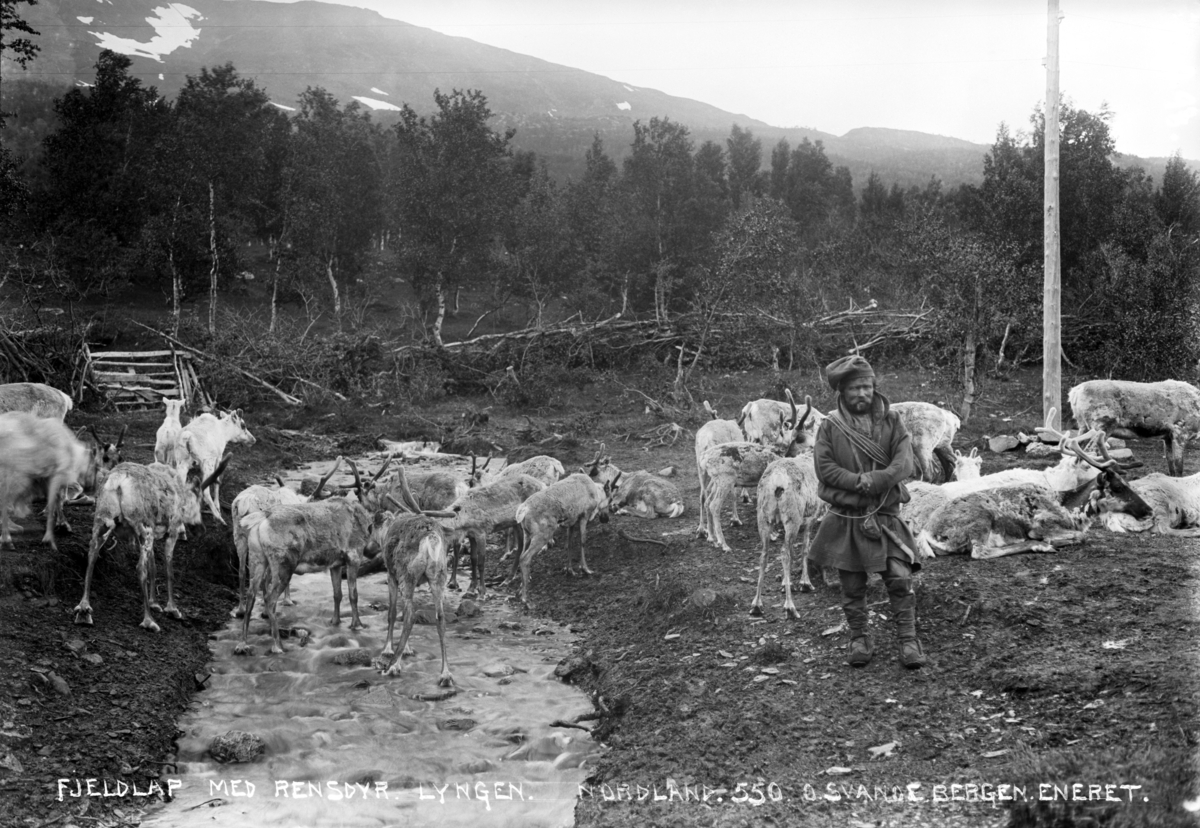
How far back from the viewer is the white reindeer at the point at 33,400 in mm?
13898

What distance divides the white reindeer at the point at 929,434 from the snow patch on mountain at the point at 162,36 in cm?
4565

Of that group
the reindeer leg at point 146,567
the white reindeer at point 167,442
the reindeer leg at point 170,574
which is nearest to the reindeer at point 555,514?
the reindeer leg at point 170,574

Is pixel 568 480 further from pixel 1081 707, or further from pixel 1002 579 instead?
pixel 1081 707

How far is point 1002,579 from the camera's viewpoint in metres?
8.55

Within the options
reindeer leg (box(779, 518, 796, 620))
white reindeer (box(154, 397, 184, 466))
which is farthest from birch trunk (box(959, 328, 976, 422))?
white reindeer (box(154, 397, 184, 466))

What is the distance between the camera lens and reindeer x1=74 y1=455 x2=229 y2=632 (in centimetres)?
896

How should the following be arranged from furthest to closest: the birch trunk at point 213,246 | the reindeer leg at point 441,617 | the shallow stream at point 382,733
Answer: the birch trunk at point 213,246 → the reindeer leg at point 441,617 → the shallow stream at point 382,733

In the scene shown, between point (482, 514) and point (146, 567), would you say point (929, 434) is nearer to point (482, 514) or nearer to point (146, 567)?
point (482, 514)

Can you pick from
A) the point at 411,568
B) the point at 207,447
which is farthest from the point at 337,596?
the point at 207,447

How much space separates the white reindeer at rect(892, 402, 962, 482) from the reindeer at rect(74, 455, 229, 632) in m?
10.2

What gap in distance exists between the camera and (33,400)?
14.2m

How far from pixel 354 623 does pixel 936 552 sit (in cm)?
660

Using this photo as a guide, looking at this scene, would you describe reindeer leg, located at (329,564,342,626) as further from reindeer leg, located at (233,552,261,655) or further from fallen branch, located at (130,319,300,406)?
fallen branch, located at (130,319,300,406)

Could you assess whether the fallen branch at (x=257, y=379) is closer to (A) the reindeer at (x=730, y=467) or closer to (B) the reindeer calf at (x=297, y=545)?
(B) the reindeer calf at (x=297, y=545)
